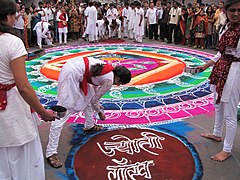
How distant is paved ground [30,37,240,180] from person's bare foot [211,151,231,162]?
0.04 meters

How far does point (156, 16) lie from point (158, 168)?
936 cm

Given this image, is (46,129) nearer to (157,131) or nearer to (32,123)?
(157,131)

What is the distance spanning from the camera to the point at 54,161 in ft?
8.79

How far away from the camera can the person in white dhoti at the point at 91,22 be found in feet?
34.3

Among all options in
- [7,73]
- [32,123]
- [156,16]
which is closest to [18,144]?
[32,123]

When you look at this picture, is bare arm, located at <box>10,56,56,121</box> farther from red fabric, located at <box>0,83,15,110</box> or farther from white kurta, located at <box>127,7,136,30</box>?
white kurta, located at <box>127,7,136,30</box>

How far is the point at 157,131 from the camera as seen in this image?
3428 mm

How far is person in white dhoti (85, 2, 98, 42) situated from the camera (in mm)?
10453

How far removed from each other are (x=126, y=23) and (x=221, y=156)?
10059 mm

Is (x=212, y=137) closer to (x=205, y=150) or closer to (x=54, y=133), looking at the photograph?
(x=205, y=150)

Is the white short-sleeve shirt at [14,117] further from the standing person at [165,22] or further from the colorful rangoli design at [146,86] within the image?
the standing person at [165,22]

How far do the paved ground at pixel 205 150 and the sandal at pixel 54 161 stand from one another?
4 cm

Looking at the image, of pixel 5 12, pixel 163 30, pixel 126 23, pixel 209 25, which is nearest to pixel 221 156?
pixel 5 12

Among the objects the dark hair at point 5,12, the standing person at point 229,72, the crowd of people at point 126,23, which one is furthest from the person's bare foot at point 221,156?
the crowd of people at point 126,23
